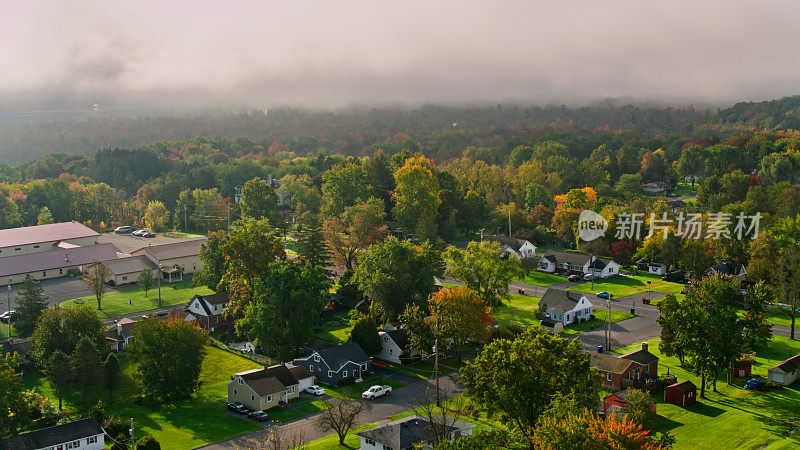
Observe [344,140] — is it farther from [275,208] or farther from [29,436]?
[29,436]

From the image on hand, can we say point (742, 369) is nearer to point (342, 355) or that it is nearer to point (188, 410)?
point (342, 355)

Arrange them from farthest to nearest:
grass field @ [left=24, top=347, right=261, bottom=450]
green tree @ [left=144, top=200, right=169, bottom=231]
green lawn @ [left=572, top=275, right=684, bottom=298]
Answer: green tree @ [left=144, top=200, right=169, bottom=231] < green lawn @ [left=572, top=275, right=684, bottom=298] < grass field @ [left=24, top=347, right=261, bottom=450]

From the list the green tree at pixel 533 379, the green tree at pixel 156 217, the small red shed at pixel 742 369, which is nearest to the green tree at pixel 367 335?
the green tree at pixel 533 379

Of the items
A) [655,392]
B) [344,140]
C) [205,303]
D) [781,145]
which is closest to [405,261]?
[205,303]

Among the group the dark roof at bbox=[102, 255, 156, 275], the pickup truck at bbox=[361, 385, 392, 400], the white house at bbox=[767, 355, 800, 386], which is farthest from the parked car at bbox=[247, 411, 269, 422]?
the dark roof at bbox=[102, 255, 156, 275]

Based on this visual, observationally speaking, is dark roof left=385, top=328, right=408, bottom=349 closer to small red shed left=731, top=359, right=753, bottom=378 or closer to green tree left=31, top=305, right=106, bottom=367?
green tree left=31, top=305, right=106, bottom=367

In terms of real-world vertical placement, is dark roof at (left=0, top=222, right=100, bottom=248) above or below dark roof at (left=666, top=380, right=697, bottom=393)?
above
